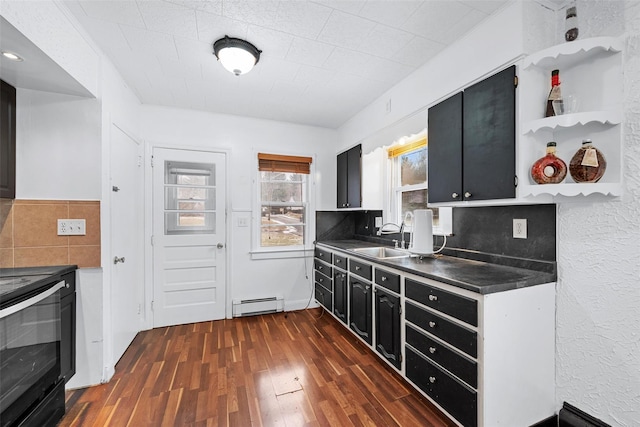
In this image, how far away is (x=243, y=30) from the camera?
1807 millimetres

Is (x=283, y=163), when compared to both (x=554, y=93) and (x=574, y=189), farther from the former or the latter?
(x=574, y=189)

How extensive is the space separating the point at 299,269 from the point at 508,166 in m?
2.72

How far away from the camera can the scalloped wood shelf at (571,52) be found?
1353 millimetres

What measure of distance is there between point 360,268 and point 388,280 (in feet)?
1.46

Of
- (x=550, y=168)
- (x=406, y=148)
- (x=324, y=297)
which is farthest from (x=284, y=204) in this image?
(x=550, y=168)

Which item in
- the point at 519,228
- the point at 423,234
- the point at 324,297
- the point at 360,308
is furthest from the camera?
the point at 324,297

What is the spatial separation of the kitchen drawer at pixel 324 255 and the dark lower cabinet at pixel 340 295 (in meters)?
0.22

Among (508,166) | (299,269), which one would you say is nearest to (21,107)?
(299,269)

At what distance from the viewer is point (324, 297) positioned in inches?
132

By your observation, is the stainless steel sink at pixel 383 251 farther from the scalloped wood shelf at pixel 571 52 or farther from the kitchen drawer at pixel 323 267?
the scalloped wood shelf at pixel 571 52

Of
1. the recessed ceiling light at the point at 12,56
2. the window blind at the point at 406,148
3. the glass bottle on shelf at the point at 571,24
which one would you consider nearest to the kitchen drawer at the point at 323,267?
the window blind at the point at 406,148

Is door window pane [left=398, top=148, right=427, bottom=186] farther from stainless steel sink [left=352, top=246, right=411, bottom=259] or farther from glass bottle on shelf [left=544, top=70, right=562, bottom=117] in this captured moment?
glass bottle on shelf [left=544, top=70, right=562, bottom=117]

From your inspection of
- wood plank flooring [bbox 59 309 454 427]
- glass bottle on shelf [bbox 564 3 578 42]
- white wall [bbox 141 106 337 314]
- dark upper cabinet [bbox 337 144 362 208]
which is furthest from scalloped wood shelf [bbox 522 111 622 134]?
white wall [bbox 141 106 337 314]

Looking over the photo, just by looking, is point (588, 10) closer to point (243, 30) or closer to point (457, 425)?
point (243, 30)
